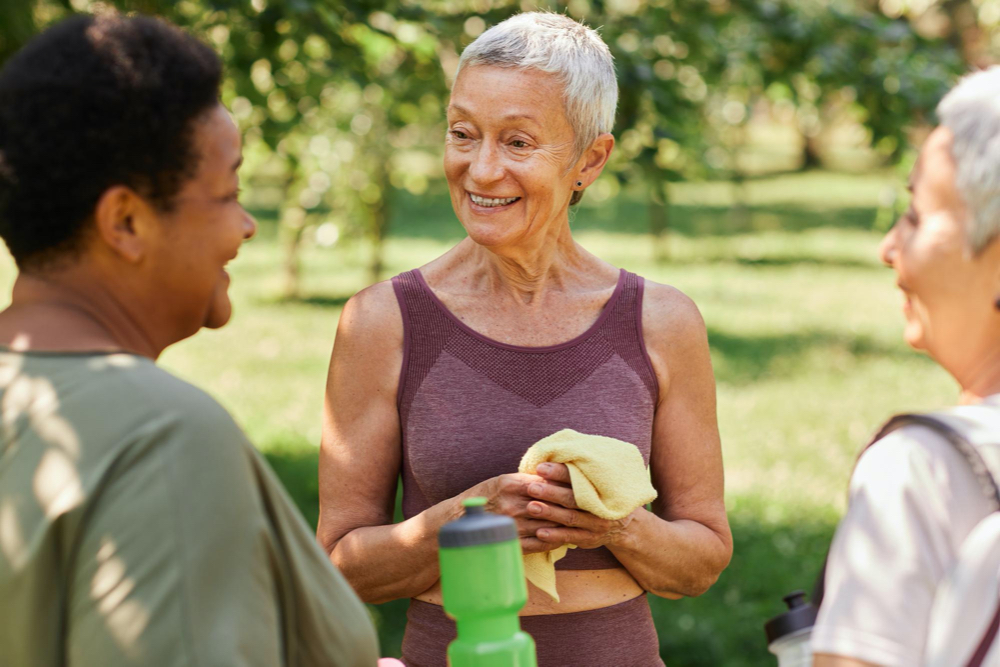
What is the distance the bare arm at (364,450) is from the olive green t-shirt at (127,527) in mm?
1050

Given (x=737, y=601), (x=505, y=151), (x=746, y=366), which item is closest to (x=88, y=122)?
(x=505, y=151)

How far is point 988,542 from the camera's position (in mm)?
1452

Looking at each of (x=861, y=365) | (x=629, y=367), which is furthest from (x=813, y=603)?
(x=861, y=365)

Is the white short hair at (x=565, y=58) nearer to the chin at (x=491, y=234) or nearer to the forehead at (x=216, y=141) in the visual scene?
the chin at (x=491, y=234)

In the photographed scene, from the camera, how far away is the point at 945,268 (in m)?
1.61

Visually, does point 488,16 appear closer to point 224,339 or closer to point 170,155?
point 170,155

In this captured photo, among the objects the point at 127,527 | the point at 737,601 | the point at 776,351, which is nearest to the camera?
the point at 127,527

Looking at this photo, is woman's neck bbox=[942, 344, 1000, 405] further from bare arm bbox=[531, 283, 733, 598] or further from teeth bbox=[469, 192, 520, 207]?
teeth bbox=[469, 192, 520, 207]

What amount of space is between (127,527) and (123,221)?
0.44 meters

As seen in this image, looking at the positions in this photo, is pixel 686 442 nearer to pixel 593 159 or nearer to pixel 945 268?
pixel 593 159

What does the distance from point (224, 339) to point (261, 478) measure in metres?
12.1

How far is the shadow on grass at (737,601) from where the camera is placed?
5375 millimetres

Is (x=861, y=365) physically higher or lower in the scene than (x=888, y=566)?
lower

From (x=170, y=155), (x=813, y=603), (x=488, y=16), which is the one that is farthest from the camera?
(x=488, y=16)
